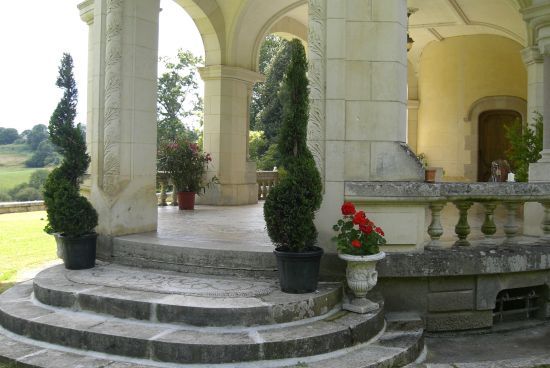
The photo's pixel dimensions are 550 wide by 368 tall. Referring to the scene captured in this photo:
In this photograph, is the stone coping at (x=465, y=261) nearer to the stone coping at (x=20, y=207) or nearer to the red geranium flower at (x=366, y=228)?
the red geranium flower at (x=366, y=228)

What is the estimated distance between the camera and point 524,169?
8312 mm

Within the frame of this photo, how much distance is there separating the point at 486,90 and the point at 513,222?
9808mm

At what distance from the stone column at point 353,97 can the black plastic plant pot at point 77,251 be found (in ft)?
8.30

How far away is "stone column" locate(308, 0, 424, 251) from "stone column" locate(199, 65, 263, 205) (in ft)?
19.5

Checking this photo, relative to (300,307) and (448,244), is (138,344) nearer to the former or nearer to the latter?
(300,307)

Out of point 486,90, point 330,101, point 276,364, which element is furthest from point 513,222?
point 486,90

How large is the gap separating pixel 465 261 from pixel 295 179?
1.97m

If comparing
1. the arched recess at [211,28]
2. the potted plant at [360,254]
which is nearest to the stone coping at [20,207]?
the arched recess at [211,28]

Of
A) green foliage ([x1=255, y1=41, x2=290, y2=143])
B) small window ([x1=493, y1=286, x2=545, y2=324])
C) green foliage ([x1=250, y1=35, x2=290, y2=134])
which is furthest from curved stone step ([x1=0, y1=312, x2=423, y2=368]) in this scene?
green foliage ([x1=255, y1=41, x2=290, y2=143])

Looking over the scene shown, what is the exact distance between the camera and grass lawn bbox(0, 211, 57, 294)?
696 centimetres

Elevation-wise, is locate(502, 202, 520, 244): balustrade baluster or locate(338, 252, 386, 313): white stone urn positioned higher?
locate(502, 202, 520, 244): balustrade baluster

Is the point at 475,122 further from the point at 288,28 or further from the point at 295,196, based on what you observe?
the point at 295,196

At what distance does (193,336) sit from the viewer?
3703mm

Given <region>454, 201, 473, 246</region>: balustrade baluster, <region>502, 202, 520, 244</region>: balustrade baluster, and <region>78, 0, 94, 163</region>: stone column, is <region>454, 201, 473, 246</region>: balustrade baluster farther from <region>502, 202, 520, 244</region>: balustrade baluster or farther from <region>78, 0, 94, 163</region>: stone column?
<region>78, 0, 94, 163</region>: stone column
